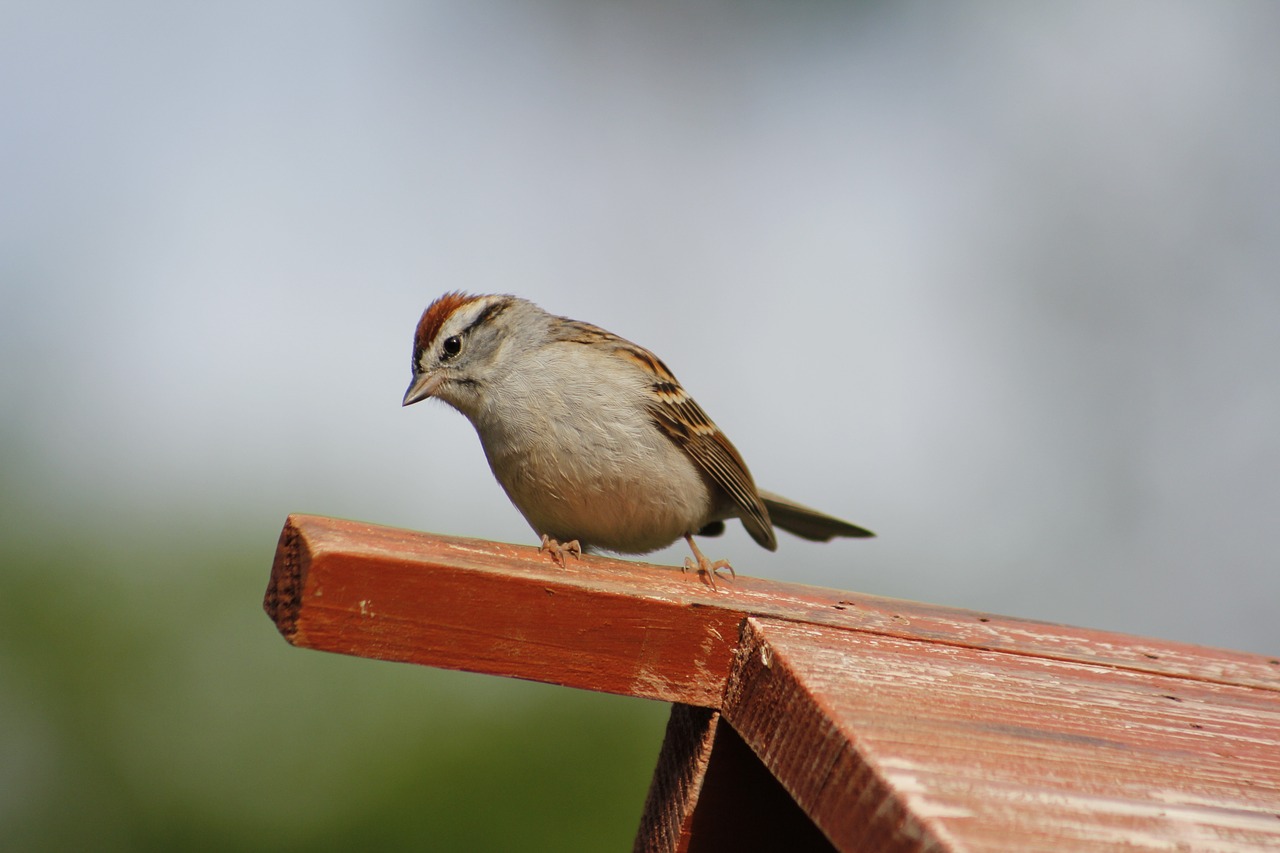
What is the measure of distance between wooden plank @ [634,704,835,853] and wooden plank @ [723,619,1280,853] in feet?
0.29

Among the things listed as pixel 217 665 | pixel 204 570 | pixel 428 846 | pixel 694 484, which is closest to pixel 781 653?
pixel 694 484

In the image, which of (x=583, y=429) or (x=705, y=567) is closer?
(x=705, y=567)

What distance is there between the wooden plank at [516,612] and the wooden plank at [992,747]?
0.07 metres

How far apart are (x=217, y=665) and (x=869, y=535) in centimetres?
208

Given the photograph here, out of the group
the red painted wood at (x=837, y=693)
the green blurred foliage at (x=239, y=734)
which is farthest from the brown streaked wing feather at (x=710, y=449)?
→ the red painted wood at (x=837, y=693)

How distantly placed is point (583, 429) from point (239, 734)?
5.01 feet

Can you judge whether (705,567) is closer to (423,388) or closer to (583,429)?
(583,429)

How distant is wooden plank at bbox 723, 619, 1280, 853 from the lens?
3.95 ft

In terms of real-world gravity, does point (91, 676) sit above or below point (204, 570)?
below

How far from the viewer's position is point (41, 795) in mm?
3424

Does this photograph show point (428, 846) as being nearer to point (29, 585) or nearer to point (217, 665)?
point (217, 665)

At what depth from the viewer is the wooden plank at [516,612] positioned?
60.8 inches

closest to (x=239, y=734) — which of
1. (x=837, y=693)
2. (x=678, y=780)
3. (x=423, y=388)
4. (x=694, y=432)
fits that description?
(x=423, y=388)

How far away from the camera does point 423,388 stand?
338 cm
